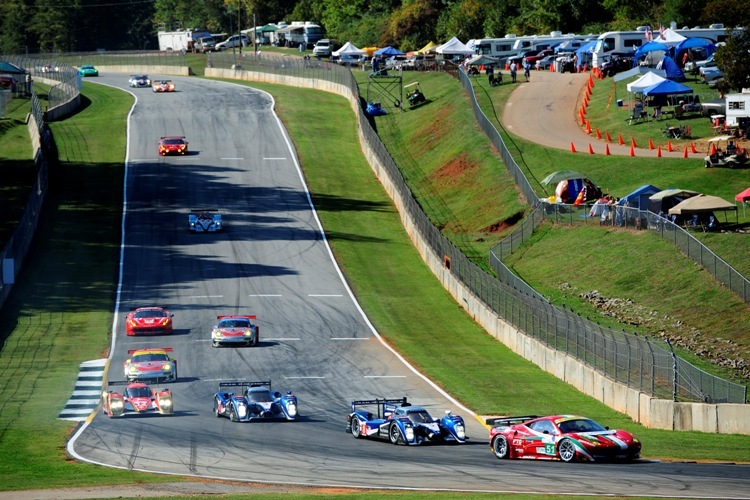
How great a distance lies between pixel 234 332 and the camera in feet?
157

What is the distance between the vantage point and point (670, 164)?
68.1 meters

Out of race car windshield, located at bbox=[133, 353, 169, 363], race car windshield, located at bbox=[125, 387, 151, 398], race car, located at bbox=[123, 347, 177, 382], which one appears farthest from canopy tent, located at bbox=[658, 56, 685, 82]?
race car windshield, located at bbox=[125, 387, 151, 398]

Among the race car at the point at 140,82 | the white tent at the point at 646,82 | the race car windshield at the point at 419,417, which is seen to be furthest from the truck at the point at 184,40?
the race car windshield at the point at 419,417

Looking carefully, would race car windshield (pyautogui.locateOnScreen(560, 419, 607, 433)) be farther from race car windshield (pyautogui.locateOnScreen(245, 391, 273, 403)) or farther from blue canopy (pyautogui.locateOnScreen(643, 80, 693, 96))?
blue canopy (pyautogui.locateOnScreen(643, 80, 693, 96))

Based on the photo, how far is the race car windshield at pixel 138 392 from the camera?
37.0 meters

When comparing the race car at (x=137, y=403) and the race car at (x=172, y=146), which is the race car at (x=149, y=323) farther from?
the race car at (x=172, y=146)

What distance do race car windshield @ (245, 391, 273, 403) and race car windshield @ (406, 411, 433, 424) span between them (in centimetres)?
511

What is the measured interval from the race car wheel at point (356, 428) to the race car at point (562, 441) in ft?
13.2

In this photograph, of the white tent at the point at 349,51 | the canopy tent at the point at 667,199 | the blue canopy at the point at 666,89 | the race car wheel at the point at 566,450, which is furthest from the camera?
the white tent at the point at 349,51

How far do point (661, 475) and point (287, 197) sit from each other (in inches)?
2140

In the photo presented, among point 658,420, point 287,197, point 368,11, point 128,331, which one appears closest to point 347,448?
point 658,420

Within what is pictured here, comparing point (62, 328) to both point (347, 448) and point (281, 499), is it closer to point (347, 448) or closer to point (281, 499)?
point (347, 448)

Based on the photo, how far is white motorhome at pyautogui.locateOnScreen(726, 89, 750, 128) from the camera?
7069 centimetres

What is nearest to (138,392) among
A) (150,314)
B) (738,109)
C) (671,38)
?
(150,314)
